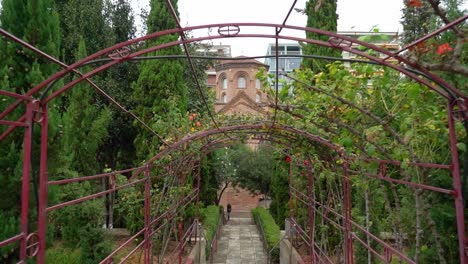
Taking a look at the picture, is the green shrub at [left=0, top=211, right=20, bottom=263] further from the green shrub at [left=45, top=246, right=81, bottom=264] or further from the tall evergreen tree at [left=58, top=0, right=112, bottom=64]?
the tall evergreen tree at [left=58, top=0, right=112, bottom=64]

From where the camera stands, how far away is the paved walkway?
10.7 metres

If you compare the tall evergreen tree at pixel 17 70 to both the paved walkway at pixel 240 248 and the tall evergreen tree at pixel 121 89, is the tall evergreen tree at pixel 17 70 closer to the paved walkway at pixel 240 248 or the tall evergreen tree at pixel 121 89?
the tall evergreen tree at pixel 121 89

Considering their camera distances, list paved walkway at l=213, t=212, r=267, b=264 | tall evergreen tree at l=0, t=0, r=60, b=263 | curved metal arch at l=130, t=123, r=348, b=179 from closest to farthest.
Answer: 1. tall evergreen tree at l=0, t=0, r=60, b=263
2. curved metal arch at l=130, t=123, r=348, b=179
3. paved walkway at l=213, t=212, r=267, b=264

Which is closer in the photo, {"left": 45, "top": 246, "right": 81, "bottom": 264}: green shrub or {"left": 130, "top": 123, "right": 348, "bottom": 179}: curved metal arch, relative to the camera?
{"left": 130, "top": 123, "right": 348, "bottom": 179}: curved metal arch

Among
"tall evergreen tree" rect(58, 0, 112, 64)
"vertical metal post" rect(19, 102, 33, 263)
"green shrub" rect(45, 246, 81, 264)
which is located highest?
"tall evergreen tree" rect(58, 0, 112, 64)

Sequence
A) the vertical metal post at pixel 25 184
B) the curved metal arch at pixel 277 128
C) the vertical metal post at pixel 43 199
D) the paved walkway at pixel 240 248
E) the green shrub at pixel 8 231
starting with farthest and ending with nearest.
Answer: the paved walkway at pixel 240 248 < the curved metal arch at pixel 277 128 < the green shrub at pixel 8 231 < the vertical metal post at pixel 43 199 < the vertical metal post at pixel 25 184

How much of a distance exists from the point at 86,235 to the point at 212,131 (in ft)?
8.18

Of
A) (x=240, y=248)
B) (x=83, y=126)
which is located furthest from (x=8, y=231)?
(x=240, y=248)

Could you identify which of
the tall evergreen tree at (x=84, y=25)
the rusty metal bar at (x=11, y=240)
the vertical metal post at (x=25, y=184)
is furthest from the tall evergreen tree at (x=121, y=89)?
the rusty metal bar at (x=11, y=240)

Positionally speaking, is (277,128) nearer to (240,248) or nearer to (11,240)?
(11,240)

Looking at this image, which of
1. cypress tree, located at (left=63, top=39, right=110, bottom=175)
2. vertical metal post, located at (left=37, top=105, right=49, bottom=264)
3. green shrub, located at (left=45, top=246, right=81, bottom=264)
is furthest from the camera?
cypress tree, located at (left=63, top=39, right=110, bottom=175)

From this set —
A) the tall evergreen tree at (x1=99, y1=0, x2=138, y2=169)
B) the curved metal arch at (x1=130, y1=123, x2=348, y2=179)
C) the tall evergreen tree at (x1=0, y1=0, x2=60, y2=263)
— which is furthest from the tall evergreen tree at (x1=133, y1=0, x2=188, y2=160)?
the tall evergreen tree at (x1=0, y1=0, x2=60, y2=263)

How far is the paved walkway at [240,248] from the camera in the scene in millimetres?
10719

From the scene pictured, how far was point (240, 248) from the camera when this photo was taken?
1242 centimetres
